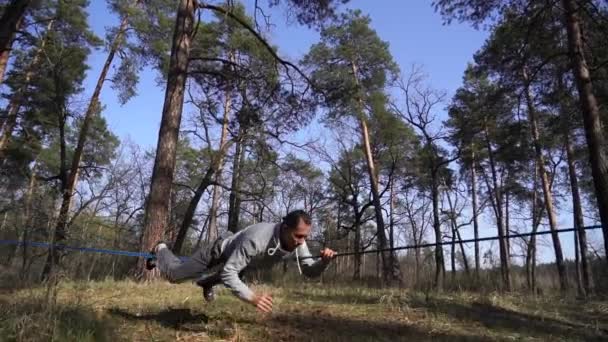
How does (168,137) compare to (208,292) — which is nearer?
(208,292)

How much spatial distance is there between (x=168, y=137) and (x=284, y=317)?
4.54m

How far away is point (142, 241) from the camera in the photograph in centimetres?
767

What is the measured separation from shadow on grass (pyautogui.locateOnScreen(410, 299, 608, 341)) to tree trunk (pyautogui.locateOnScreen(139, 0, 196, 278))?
428 cm

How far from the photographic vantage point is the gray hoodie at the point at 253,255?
3785mm

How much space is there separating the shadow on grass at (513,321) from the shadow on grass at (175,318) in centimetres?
302

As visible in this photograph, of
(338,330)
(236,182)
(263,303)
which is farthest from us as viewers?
(236,182)

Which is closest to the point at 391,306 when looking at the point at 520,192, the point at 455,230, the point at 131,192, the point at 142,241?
the point at 142,241

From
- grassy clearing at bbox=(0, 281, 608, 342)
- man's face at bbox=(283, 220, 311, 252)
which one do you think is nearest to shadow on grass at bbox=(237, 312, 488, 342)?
grassy clearing at bbox=(0, 281, 608, 342)

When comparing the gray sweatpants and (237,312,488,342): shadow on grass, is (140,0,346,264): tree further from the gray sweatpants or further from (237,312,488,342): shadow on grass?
(237,312,488,342): shadow on grass

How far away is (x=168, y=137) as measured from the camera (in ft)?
27.3

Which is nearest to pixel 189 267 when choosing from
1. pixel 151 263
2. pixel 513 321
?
pixel 151 263

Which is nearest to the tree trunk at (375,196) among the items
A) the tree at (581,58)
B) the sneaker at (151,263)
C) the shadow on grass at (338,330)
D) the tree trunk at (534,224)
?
the tree trunk at (534,224)

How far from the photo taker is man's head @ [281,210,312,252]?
13.2 ft

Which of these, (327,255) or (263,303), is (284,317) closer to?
(327,255)
